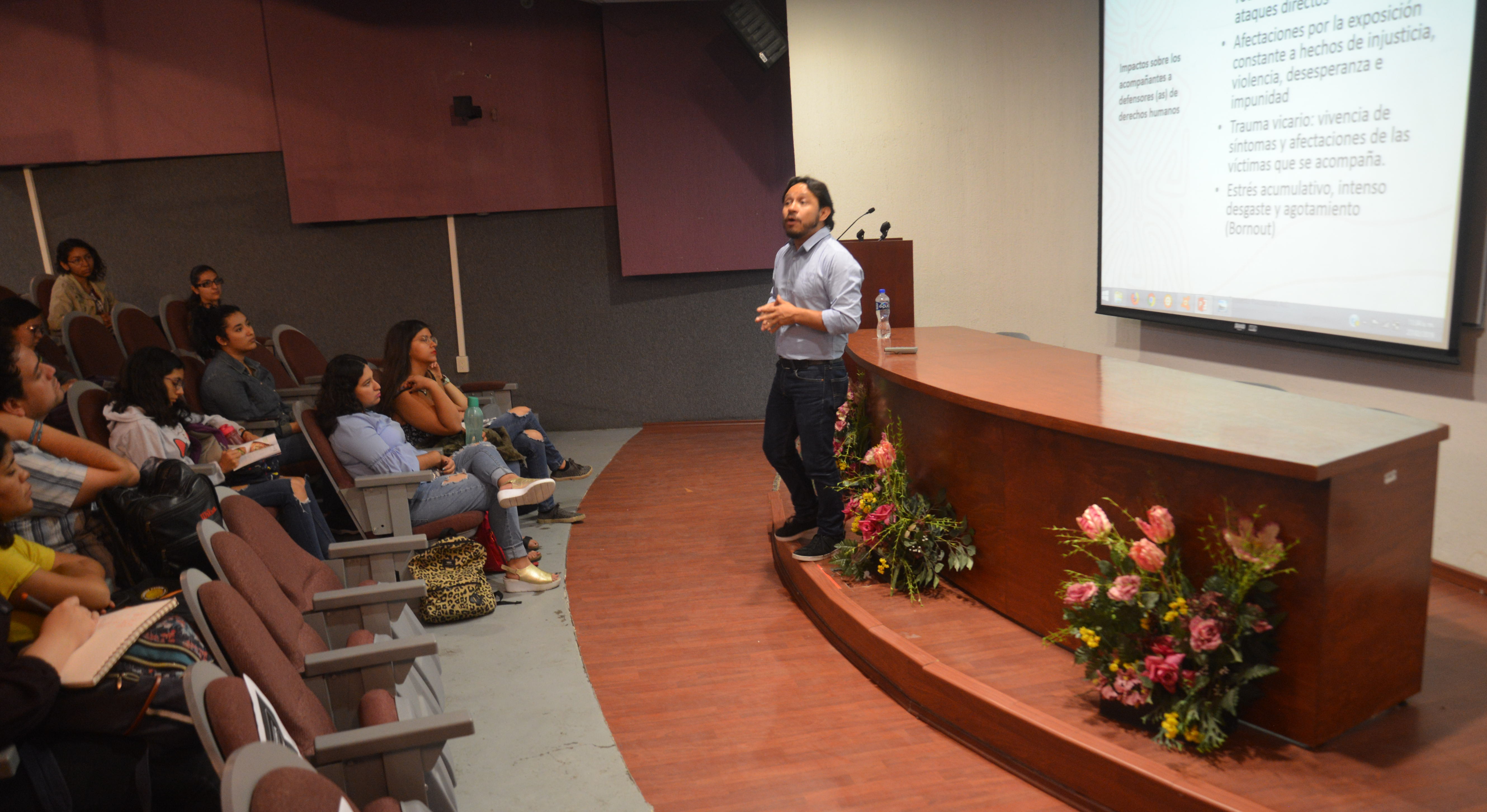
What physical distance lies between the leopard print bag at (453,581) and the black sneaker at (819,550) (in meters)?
1.22

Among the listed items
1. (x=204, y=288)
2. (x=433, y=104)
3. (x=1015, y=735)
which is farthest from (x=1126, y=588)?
(x=433, y=104)

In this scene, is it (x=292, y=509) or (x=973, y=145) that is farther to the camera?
(x=973, y=145)

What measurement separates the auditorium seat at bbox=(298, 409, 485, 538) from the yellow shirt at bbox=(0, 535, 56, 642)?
1281mm

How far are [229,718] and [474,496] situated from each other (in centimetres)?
237

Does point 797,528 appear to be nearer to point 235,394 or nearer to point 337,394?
point 337,394

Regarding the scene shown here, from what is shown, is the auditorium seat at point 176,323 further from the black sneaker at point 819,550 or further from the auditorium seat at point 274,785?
the auditorium seat at point 274,785

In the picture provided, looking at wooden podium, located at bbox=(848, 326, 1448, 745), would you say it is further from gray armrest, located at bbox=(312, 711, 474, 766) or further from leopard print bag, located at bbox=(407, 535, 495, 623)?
leopard print bag, located at bbox=(407, 535, 495, 623)

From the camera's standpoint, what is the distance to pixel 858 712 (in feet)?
9.15

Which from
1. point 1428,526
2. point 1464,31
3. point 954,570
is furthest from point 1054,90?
point 1428,526

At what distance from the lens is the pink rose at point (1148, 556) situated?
2.21m

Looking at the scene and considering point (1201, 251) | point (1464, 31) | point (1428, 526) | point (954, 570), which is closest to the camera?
point (1428, 526)

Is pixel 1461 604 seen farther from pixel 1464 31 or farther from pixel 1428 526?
pixel 1464 31

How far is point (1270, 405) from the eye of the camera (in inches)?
97.8

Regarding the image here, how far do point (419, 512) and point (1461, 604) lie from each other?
12.0ft
